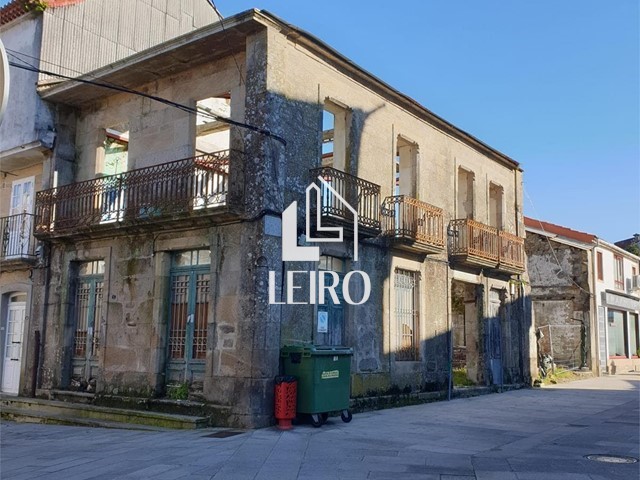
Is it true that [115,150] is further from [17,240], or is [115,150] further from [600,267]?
[600,267]

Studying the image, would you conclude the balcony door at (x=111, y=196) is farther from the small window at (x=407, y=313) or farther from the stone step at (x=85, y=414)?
the small window at (x=407, y=313)

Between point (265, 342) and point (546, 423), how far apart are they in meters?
5.07

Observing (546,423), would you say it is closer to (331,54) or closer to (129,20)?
(331,54)

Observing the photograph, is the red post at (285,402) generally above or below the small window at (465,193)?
below

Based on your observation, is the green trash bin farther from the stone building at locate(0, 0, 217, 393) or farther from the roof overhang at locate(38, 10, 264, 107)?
the stone building at locate(0, 0, 217, 393)

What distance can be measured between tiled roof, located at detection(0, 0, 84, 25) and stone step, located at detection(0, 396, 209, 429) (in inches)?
337

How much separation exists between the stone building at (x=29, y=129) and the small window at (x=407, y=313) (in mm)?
7855

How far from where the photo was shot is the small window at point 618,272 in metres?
28.4

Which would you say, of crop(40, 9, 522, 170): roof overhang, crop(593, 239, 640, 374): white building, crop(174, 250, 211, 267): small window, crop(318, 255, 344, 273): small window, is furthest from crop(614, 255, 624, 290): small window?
crop(174, 250, 211, 267): small window

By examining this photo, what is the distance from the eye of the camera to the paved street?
273 inches

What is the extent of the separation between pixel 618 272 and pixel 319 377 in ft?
74.7

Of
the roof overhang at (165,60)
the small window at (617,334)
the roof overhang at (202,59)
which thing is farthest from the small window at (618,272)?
the roof overhang at (165,60)

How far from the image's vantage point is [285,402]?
33.1 ft

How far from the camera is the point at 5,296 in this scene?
15523 mm
